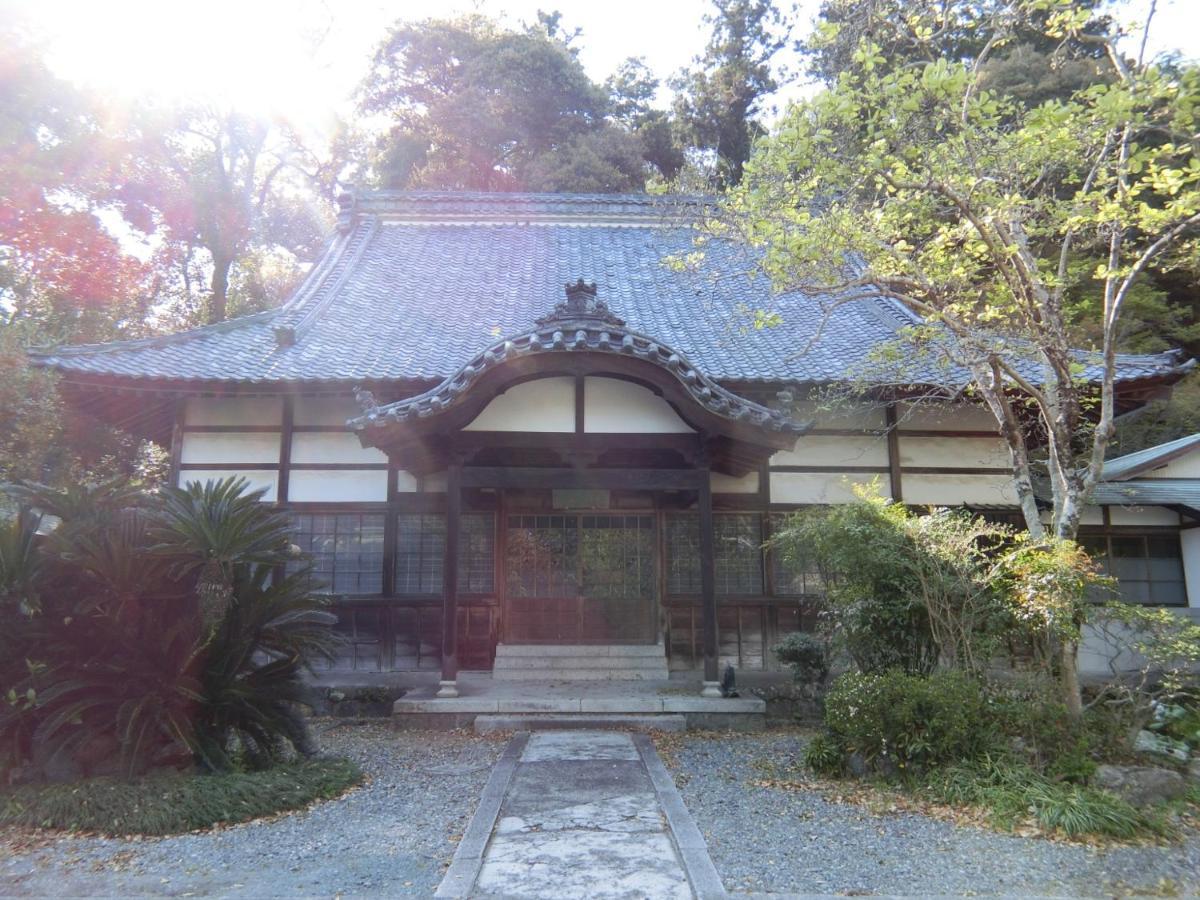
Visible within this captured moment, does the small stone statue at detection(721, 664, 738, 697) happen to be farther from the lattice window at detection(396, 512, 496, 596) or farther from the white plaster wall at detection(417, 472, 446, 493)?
the white plaster wall at detection(417, 472, 446, 493)

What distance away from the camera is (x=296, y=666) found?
611cm

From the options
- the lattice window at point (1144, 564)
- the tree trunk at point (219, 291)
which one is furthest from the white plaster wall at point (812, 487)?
the tree trunk at point (219, 291)

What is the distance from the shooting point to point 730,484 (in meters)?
10.1

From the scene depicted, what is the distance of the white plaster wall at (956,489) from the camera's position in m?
10.2

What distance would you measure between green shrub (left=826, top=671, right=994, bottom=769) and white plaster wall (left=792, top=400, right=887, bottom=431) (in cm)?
469

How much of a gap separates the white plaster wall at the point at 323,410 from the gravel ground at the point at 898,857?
663cm

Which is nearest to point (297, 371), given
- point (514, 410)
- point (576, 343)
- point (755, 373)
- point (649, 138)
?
point (514, 410)

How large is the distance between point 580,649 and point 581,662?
0.58ft

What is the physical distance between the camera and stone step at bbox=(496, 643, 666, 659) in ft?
32.9

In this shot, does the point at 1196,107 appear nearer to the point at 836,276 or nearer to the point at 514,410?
the point at 836,276

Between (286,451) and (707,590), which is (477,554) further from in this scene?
(707,590)

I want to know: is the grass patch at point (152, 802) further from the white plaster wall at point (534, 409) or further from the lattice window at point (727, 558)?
the lattice window at point (727, 558)

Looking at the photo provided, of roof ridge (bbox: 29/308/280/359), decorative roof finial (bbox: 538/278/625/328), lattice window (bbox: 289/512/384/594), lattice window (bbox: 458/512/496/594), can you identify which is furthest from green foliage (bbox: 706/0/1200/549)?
roof ridge (bbox: 29/308/280/359)

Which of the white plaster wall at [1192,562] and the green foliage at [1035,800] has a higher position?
the white plaster wall at [1192,562]
